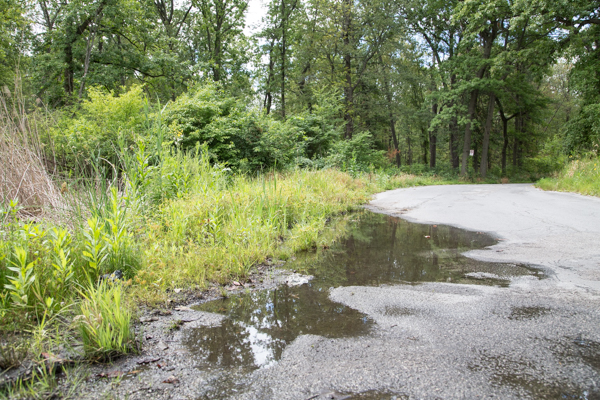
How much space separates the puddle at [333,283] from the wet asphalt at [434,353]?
0.37 ft

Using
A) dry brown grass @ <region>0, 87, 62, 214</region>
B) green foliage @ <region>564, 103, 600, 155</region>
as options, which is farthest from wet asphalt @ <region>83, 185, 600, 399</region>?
green foliage @ <region>564, 103, 600, 155</region>

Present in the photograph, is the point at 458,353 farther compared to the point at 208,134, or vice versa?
the point at 208,134

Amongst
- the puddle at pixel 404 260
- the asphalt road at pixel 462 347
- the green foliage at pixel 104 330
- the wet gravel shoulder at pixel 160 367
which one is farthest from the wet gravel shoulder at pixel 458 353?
the green foliage at pixel 104 330

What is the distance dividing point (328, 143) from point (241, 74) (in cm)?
1427

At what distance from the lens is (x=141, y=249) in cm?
368

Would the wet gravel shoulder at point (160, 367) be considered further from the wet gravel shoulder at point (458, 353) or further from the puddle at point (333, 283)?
the wet gravel shoulder at point (458, 353)

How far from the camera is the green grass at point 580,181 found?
10.1 m

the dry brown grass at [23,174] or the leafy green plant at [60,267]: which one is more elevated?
the dry brown grass at [23,174]

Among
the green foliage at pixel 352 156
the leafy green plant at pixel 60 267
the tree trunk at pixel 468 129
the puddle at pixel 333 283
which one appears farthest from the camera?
the tree trunk at pixel 468 129

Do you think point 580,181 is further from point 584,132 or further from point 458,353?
point 458,353

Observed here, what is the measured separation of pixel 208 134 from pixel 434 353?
9.65 meters

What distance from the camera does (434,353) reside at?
2305mm

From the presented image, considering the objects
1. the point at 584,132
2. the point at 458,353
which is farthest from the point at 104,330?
A: the point at 584,132

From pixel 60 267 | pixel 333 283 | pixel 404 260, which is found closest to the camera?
pixel 60 267
